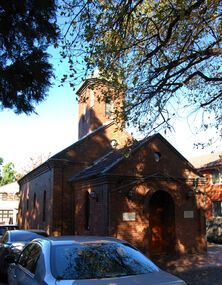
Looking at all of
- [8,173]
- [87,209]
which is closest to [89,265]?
[87,209]

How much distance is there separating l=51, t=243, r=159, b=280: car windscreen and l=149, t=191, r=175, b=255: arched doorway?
1396cm

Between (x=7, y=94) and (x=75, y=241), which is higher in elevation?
(x=7, y=94)

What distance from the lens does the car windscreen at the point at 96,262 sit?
4827 mm

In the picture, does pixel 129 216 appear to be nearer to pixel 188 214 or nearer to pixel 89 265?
pixel 188 214

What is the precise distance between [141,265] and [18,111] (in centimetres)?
415

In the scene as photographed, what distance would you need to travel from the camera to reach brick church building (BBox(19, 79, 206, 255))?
17.8 m

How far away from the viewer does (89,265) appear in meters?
5.00

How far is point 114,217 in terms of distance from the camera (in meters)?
17.4

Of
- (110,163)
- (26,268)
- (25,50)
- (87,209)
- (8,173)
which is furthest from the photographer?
(8,173)

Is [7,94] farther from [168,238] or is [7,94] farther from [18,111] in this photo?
[168,238]

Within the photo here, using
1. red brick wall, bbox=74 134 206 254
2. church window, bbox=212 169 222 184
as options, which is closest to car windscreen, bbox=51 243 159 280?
red brick wall, bbox=74 134 206 254

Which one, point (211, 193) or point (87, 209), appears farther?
point (211, 193)

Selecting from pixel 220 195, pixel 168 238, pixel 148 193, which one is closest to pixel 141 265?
pixel 148 193

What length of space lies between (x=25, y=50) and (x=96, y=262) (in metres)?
4.46
